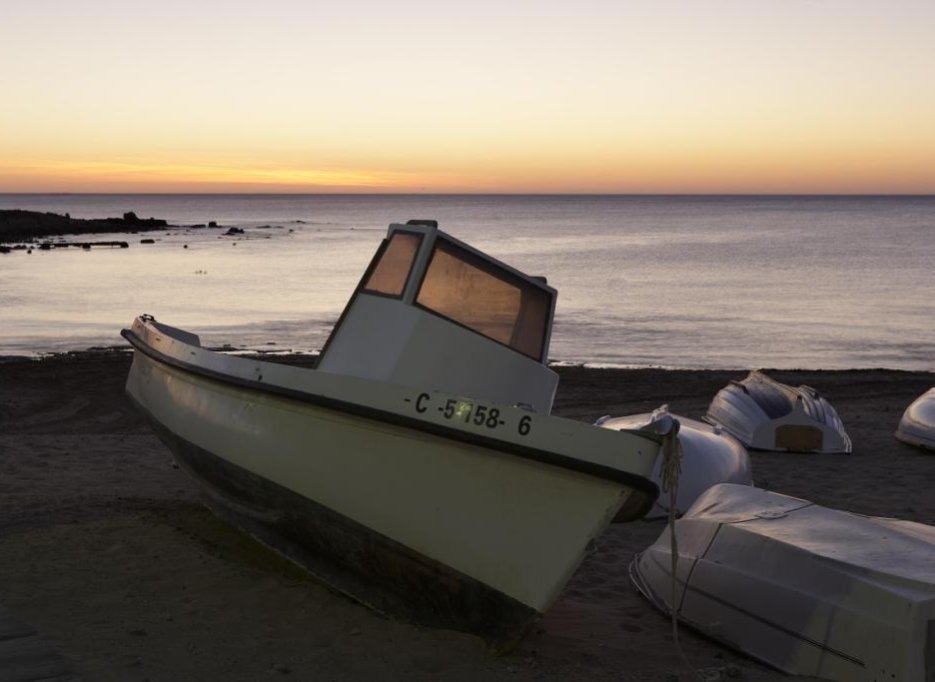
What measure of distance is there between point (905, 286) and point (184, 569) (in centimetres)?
4374

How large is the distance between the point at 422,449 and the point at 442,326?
1.43m

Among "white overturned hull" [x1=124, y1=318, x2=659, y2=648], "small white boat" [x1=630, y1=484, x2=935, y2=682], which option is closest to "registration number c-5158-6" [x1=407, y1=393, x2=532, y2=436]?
"white overturned hull" [x1=124, y1=318, x2=659, y2=648]

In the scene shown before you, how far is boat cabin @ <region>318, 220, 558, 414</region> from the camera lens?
722 centimetres

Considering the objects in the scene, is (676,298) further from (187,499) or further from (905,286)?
(187,499)

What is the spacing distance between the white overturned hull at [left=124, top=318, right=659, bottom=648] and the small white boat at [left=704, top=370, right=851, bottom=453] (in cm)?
795

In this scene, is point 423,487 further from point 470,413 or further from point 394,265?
point 394,265

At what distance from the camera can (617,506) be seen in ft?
18.4

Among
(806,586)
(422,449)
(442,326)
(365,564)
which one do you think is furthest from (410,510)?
(806,586)

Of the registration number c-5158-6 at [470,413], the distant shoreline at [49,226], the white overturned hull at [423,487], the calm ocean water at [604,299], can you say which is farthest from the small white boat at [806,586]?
the distant shoreline at [49,226]

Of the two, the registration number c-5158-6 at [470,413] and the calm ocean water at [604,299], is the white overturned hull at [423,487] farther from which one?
the calm ocean water at [604,299]

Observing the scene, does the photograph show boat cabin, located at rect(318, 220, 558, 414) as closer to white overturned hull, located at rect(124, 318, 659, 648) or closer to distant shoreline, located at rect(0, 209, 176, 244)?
white overturned hull, located at rect(124, 318, 659, 648)

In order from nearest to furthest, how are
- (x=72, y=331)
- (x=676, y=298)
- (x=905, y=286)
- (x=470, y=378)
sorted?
1. (x=470, y=378)
2. (x=72, y=331)
3. (x=676, y=298)
4. (x=905, y=286)

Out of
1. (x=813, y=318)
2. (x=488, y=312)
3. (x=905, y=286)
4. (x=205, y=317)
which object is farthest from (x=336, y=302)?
(x=488, y=312)

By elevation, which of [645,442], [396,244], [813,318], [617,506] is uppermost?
[396,244]
